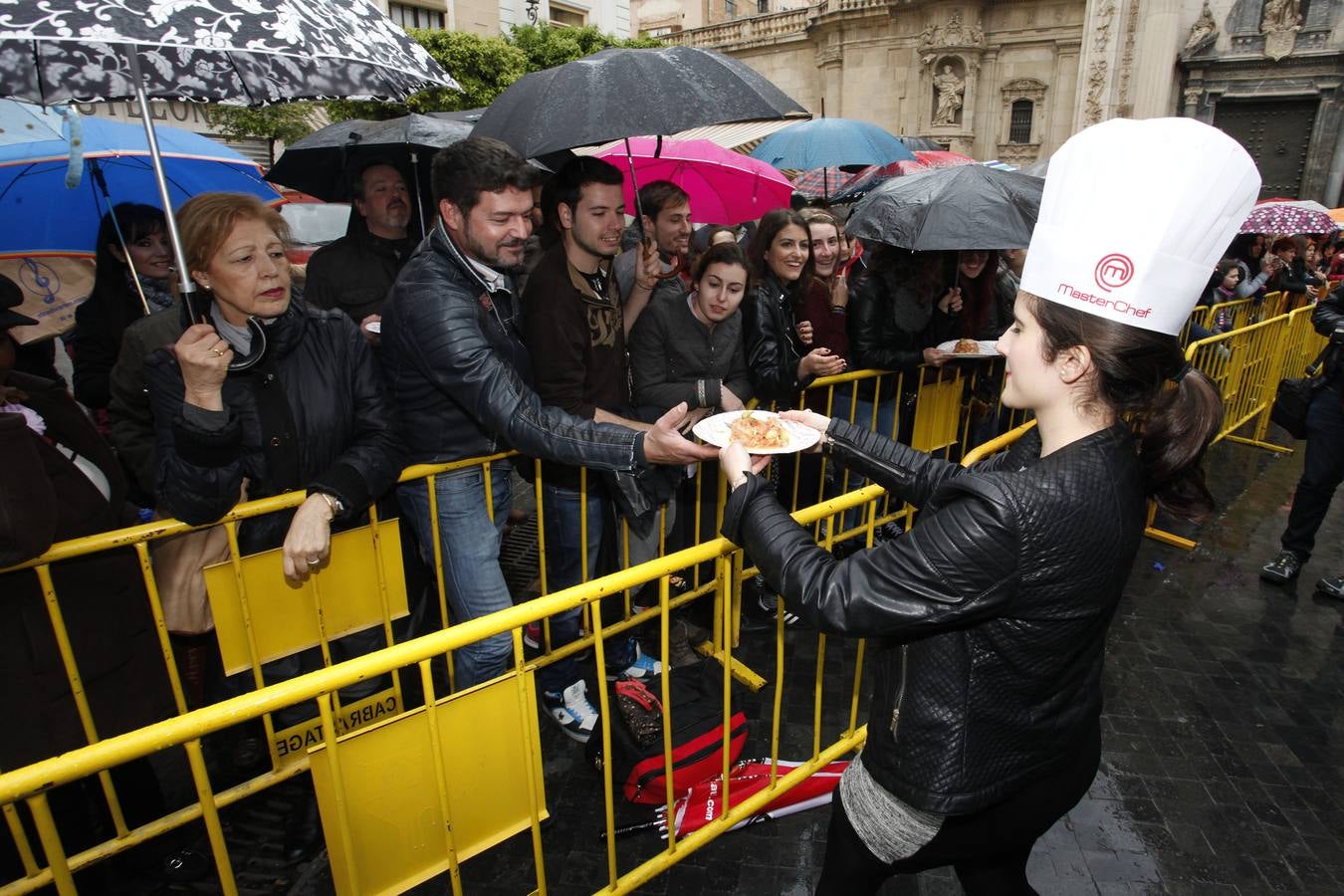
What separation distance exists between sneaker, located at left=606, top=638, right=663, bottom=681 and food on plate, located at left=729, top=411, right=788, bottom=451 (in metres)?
1.80

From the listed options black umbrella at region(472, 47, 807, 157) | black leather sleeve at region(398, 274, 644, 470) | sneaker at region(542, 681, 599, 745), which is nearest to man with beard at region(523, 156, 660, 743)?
sneaker at region(542, 681, 599, 745)

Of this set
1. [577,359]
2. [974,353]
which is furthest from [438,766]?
[974,353]

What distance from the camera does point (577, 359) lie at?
3.17m

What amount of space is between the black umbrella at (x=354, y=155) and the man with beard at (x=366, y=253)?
0.16 m

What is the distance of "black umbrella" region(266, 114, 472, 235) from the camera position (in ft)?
16.5

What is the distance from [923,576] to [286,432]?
2296 millimetres

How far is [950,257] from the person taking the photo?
5.25 m

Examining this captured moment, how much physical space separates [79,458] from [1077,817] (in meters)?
4.29

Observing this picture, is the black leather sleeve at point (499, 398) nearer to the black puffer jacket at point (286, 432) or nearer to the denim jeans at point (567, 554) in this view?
the black puffer jacket at point (286, 432)

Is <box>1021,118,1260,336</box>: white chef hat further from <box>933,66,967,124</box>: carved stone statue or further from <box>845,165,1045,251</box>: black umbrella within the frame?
<box>933,66,967,124</box>: carved stone statue

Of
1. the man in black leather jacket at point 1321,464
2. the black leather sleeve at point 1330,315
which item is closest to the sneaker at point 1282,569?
the man in black leather jacket at point 1321,464

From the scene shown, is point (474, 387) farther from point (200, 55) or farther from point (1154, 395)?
point (1154, 395)

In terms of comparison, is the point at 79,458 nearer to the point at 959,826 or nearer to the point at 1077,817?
the point at 959,826

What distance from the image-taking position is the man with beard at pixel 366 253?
4664 mm
